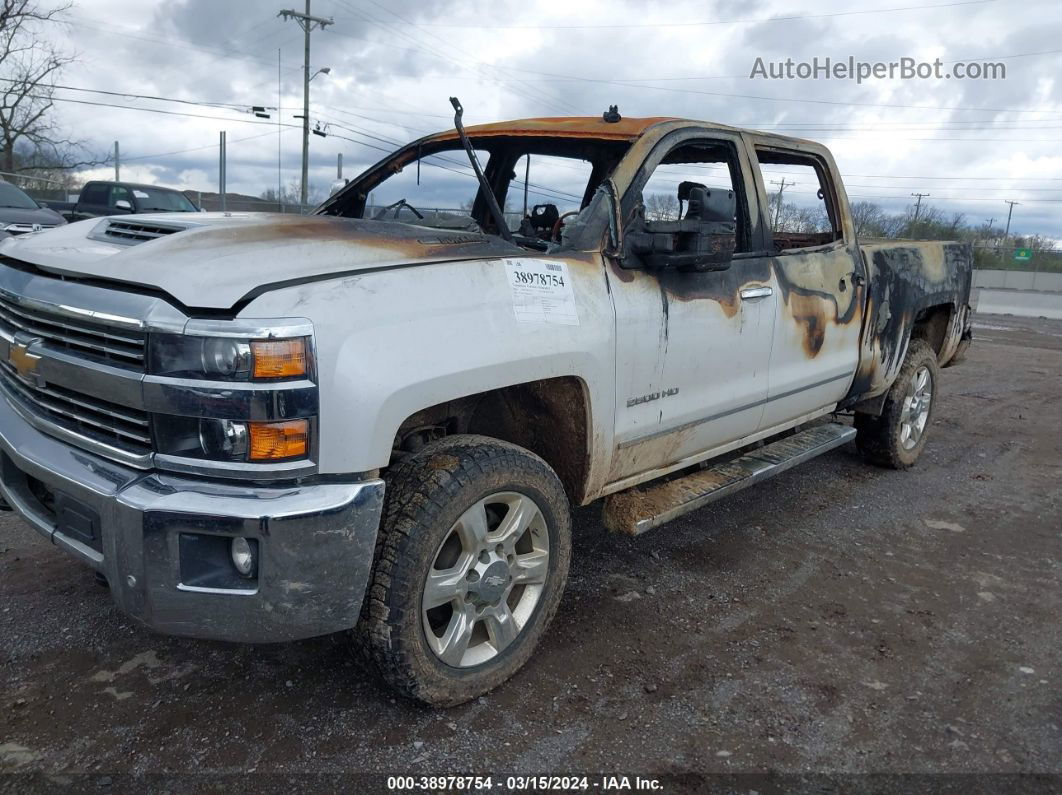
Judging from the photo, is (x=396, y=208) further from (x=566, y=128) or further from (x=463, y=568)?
(x=463, y=568)

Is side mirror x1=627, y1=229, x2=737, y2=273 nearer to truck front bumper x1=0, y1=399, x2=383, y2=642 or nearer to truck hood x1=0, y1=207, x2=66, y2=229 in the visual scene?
truck front bumper x1=0, y1=399, x2=383, y2=642

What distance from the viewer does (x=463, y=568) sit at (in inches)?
105

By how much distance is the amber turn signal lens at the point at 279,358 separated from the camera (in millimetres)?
2164

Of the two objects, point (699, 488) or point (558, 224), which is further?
point (558, 224)

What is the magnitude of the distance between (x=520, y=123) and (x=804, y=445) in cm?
227

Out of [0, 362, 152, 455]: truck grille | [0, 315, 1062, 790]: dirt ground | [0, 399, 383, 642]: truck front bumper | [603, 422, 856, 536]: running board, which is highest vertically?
[0, 362, 152, 455]: truck grille

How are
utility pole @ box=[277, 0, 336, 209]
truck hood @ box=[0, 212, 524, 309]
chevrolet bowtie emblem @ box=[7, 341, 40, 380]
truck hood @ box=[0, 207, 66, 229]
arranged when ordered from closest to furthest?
truck hood @ box=[0, 212, 524, 309], chevrolet bowtie emblem @ box=[7, 341, 40, 380], truck hood @ box=[0, 207, 66, 229], utility pole @ box=[277, 0, 336, 209]

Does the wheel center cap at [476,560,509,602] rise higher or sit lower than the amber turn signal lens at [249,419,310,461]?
lower

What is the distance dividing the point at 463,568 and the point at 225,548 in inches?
29.4

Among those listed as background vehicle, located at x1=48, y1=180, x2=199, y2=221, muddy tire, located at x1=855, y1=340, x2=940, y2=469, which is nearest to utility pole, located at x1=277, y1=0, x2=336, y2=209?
background vehicle, located at x1=48, y1=180, x2=199, y2=221

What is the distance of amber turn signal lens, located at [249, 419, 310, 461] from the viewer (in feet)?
7.18

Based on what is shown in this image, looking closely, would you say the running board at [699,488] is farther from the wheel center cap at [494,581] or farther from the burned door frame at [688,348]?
the wheel center cap at [494,581]

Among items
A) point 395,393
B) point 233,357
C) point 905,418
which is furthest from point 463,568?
point 905,418

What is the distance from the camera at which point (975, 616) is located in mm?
3592
